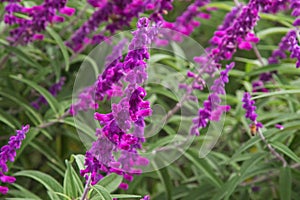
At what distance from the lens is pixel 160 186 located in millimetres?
2967

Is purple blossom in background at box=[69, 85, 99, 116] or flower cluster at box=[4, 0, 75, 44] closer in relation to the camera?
purple blossom in background at box=[69, 85, 99, 116]

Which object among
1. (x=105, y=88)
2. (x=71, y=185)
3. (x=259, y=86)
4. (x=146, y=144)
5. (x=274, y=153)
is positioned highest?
(x=259, y=86)

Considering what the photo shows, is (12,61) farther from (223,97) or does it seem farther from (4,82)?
(223,97)

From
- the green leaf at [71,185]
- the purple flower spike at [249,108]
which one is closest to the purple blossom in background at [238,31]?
the purple flower spike at [249,108]

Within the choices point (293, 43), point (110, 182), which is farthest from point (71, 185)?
point (293, 43)

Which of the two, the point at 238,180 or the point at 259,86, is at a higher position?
the point at 259,86

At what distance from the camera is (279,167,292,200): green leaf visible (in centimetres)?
200

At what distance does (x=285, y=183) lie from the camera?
2033 millimetres

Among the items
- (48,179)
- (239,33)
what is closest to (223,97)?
(239,33)

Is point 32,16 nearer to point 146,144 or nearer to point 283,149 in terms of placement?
point 146,144

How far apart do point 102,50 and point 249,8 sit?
115 centimetres

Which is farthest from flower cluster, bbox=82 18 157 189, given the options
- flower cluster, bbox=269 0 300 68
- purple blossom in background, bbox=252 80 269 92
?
purple blossom in background, bbox=252 80 269 92

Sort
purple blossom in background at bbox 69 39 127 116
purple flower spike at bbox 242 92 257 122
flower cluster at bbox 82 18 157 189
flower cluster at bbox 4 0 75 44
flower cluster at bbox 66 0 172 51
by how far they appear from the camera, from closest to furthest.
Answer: flower cluster at bbox 82 18 157 189 < purple blossom in background at bbox 69 39 127 116 < purple flower spike at bbox 242 92 257 122 < flower cluster at bbox 4 0 75 44 < flower cluster at bbox 66 0 172 51

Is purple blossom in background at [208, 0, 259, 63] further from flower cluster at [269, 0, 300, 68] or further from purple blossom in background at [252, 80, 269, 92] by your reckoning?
purple blossom in background at [252, 80, 269, 92]
